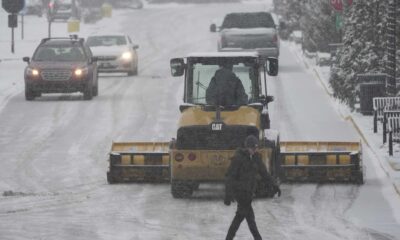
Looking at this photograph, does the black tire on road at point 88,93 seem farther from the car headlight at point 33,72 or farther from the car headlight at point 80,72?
the car headlight at point 33,72

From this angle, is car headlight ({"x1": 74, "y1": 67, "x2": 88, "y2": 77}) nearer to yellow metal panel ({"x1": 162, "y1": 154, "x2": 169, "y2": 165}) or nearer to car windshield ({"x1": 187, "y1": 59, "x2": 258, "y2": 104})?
yellow metal panel ({"x1": 162, "y1": 154, "x2": 169, "y2": 165})

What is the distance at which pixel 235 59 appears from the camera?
19719 mm

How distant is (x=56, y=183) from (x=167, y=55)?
36.4 m

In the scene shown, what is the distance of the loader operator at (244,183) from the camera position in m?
14.1

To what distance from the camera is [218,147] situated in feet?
61.3

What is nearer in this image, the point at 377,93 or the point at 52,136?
the point at 52,136

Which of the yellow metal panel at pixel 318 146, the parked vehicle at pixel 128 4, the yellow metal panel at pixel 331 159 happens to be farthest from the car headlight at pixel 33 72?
the parked vehicle at pixel 128 4

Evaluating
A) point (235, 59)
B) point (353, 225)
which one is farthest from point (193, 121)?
point (353, 225)

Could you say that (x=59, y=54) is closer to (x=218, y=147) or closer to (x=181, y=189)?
(x=181, y=189)

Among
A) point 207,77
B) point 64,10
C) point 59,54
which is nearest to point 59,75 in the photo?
point 59,54

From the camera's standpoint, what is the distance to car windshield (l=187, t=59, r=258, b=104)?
65.0ft

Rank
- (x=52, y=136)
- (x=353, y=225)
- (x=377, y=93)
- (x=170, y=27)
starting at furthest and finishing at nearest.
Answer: (x=170, y=27) < (x=377, y=93) < (x=52, y=136) < (x=353, y=225)

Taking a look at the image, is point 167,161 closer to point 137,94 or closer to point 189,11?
point 137,94

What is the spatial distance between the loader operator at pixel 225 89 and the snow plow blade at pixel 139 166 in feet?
6.37
